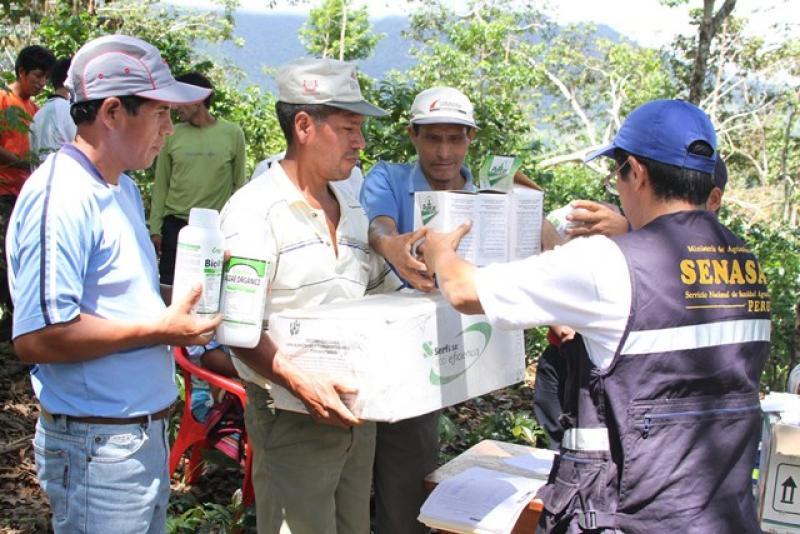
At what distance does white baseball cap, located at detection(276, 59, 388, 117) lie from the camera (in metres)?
2.40

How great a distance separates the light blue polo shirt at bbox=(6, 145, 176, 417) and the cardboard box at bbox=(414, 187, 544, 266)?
80cm

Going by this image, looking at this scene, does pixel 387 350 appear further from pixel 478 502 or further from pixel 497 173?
pixel 478 502

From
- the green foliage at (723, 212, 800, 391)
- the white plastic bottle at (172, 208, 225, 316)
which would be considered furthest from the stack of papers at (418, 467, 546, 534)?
the green foliage at (723, 212, 800, 391)

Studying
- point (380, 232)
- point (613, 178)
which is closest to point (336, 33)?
point (380, 232)

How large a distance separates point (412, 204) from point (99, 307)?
1.40 metres

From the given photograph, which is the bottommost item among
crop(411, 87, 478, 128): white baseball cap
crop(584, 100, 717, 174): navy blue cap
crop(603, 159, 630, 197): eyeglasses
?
crop(603, 159, 630, 197): eyeglasses

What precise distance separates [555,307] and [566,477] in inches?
17.4

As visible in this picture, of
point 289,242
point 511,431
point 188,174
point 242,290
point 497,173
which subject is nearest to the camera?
point 242,290

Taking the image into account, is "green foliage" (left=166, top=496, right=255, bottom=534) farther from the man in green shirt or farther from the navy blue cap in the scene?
the man in green shirt

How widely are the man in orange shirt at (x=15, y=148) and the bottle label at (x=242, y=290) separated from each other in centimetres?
304

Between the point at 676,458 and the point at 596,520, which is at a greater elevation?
the point at 676,458

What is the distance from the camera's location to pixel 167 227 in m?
6.34

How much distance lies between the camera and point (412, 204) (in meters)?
3.09

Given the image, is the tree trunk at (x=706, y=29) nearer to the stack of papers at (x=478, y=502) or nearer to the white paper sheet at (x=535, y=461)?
the white paper sheet at (x=535, y=461)
